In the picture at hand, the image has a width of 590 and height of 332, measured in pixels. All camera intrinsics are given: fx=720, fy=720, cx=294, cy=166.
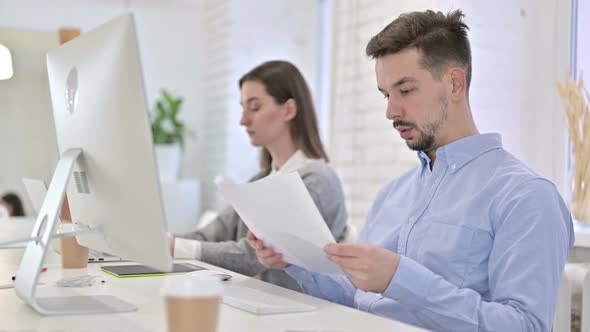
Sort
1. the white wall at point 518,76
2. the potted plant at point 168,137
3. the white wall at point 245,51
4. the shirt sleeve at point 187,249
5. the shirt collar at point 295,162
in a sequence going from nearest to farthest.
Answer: the shirt sleeve at point 187,249
the shirt collar at point 295,162
the white wall at point 518,76
the white wall at point 245,51
the potted plant at point 168,137

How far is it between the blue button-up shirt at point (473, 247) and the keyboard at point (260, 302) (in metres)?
0.18

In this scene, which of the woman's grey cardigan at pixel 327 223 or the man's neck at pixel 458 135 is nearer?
the man's neck at pixel 458 135

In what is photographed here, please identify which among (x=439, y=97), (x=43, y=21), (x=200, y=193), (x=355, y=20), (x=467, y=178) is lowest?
(x=200, y=193)

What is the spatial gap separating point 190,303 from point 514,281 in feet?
2.26

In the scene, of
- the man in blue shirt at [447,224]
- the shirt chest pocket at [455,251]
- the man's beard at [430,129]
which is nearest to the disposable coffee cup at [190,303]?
the man in blue shirt at [447,224]

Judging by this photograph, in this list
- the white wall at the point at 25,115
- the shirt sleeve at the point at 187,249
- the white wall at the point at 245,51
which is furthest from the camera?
the white wall at the point at 25,115

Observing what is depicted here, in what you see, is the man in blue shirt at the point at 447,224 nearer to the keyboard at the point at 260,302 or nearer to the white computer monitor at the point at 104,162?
the keyboard at the point at 260,302

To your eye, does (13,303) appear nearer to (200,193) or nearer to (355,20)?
(355,20)

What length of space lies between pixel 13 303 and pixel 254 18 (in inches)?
147

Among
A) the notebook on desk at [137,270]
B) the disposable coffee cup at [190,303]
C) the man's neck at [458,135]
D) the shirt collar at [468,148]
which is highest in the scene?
the man's neck at [458,135]

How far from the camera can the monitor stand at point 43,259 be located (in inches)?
47.2

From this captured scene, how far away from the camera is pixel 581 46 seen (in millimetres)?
2588

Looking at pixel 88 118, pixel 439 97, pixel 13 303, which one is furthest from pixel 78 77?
pixel 439 97

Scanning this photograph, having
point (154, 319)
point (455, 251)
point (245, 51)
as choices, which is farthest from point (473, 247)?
point (245, 51)
